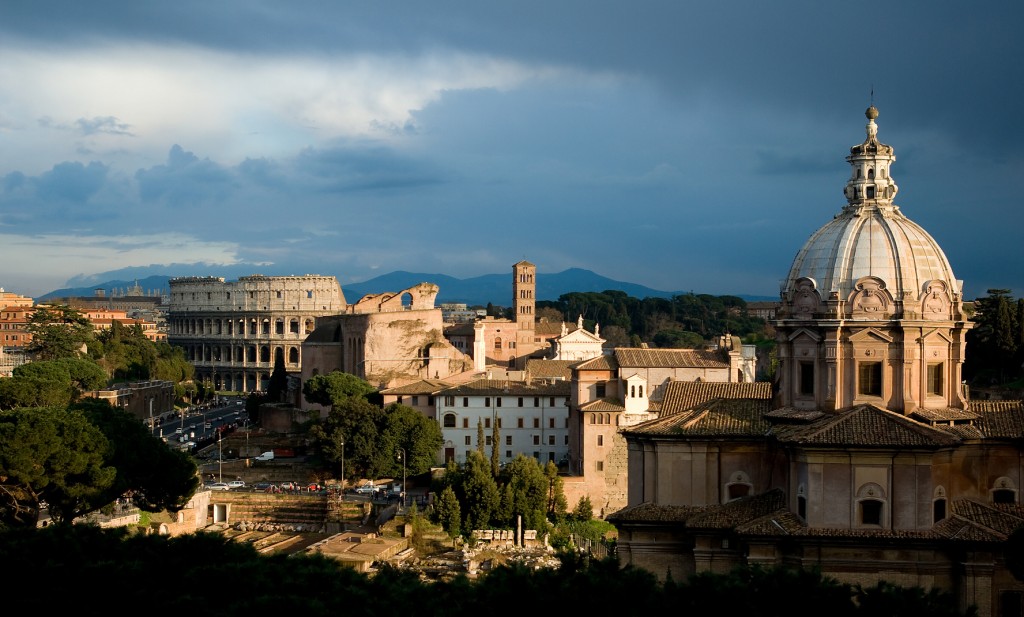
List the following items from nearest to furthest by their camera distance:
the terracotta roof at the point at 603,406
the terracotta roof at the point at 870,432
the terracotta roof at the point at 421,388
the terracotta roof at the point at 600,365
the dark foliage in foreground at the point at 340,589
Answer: the dark foliage in foreground at the point at 340,589
the terracotta roof at the point at 870,432
the terracotta roof at the point at 603,406
the terracotta roof at the point at 600,365
the terracotta roof at the point at 421,388

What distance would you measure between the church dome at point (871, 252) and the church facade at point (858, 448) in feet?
0.11

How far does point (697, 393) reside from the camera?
40.8 meters

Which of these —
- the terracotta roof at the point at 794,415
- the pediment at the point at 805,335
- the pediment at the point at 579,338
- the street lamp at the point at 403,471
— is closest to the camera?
the terracotta roof at the point at 794,415

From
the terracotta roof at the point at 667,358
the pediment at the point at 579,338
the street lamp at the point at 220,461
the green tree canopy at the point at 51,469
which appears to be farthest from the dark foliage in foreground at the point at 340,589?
the pediment at the point at 579,338

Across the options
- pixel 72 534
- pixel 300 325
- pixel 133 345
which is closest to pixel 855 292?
pixel 72 534

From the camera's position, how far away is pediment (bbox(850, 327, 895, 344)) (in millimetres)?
27109

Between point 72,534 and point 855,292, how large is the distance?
18.3m

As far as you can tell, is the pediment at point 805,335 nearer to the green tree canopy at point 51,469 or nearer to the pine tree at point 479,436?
the green tree canopy at point 51,469

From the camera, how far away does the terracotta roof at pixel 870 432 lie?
81.8 feet

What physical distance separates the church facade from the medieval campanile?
68343 millimetres

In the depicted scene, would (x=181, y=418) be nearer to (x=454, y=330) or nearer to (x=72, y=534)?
(x=454, y=330)

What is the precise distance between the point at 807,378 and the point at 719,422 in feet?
8.15

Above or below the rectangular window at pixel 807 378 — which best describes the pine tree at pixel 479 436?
below

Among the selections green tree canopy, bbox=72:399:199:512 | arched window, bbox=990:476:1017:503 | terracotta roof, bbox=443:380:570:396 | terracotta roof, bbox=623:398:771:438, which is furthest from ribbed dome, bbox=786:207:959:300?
terracotta roof, bbox=443:380:570:396
